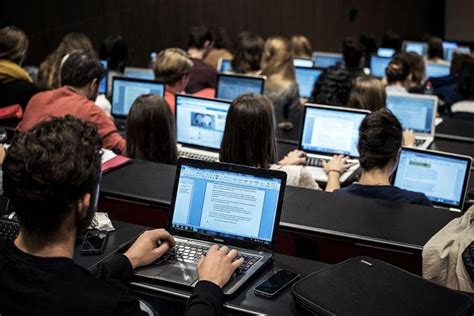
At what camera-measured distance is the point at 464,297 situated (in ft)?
6.51

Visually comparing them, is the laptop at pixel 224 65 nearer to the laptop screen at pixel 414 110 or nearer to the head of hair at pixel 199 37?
the head of hair at pixel 199 37

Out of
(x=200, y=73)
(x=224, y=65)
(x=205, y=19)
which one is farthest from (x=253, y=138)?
(x=205, y=19)

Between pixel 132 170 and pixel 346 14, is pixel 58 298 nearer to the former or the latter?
pixel 132 170

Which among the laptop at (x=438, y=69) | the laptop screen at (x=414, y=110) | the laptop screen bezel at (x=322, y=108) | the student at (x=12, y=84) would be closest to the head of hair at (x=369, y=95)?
the laptop screen at (x=414, y=110)

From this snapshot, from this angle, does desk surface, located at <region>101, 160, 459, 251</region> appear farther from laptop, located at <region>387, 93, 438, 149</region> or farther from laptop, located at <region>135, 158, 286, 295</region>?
laptop, located at <region>387, 93, 438, 149</region>

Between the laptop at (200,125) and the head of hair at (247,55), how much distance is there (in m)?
2.36

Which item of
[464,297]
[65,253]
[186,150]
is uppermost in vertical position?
[65,253]

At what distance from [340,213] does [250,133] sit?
0.81m

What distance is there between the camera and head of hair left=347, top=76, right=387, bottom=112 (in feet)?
15.3

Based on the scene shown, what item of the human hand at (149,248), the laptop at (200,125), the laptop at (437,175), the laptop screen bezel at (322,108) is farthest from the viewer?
the laptop at (200,125)

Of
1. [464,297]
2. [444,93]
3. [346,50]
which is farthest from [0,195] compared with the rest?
[444,93]

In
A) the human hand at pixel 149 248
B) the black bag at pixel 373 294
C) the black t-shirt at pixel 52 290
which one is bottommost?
the human hand at pixel 149 248

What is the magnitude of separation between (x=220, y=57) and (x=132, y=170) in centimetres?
481

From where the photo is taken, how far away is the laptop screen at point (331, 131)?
14.2ft
